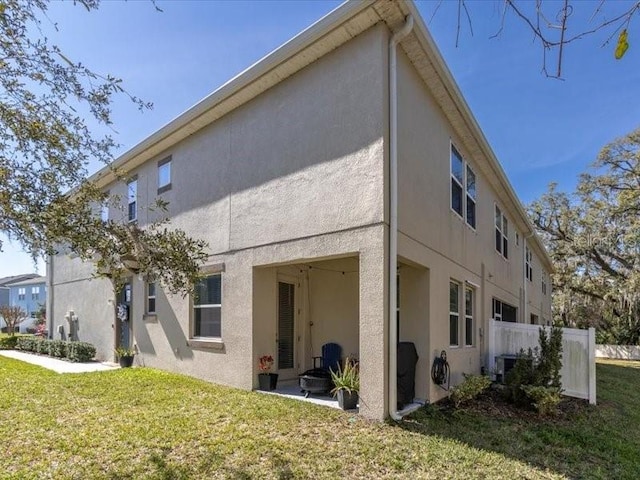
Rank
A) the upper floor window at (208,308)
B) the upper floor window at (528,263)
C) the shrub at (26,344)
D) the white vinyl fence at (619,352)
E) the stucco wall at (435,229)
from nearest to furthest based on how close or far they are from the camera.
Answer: the stucco wall at (435,229) < the upper floor window at (208,308) < the shrub at (26,344) < the upper floor window at (528,263) < the white vinyl fence at (619,352)

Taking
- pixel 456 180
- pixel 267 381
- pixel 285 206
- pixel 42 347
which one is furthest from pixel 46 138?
pixel 42 347

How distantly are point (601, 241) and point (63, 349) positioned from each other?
2779cm

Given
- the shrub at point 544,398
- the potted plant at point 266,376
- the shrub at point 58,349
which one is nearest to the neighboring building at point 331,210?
the potted plant at point 266,376

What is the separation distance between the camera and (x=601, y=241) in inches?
1075

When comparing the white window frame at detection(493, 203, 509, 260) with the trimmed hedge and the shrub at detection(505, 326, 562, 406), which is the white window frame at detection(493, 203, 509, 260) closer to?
the shrub at detection(505, 326, 562, 406)

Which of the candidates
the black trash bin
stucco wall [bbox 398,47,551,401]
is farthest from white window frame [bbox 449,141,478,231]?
the black trash bin

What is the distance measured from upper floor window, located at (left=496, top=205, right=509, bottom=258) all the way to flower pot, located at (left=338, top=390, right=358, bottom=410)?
8638mm

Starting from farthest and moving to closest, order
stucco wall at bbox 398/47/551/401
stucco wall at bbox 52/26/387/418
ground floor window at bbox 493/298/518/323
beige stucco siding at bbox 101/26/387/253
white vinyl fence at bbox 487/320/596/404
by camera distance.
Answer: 1. ground floor window at bbox 493/298/518/323
2. white vinyl fence at bbox 487/320/596/404
3. stucco wall at bbox 398/47/551/401
4. beige stucco siding at bbox 101/26/387/253
5. stucco wall at bbox 52/26/387/418

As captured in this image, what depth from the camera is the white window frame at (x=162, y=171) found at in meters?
11.8

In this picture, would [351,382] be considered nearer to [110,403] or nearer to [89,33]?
[110,403]

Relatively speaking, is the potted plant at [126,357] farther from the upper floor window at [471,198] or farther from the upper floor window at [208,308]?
the upper floor window at [471,198]

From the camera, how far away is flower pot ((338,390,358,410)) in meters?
7.36

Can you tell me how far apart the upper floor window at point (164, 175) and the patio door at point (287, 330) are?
13.8 ft

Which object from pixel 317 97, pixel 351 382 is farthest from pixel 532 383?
pixel 317 97
